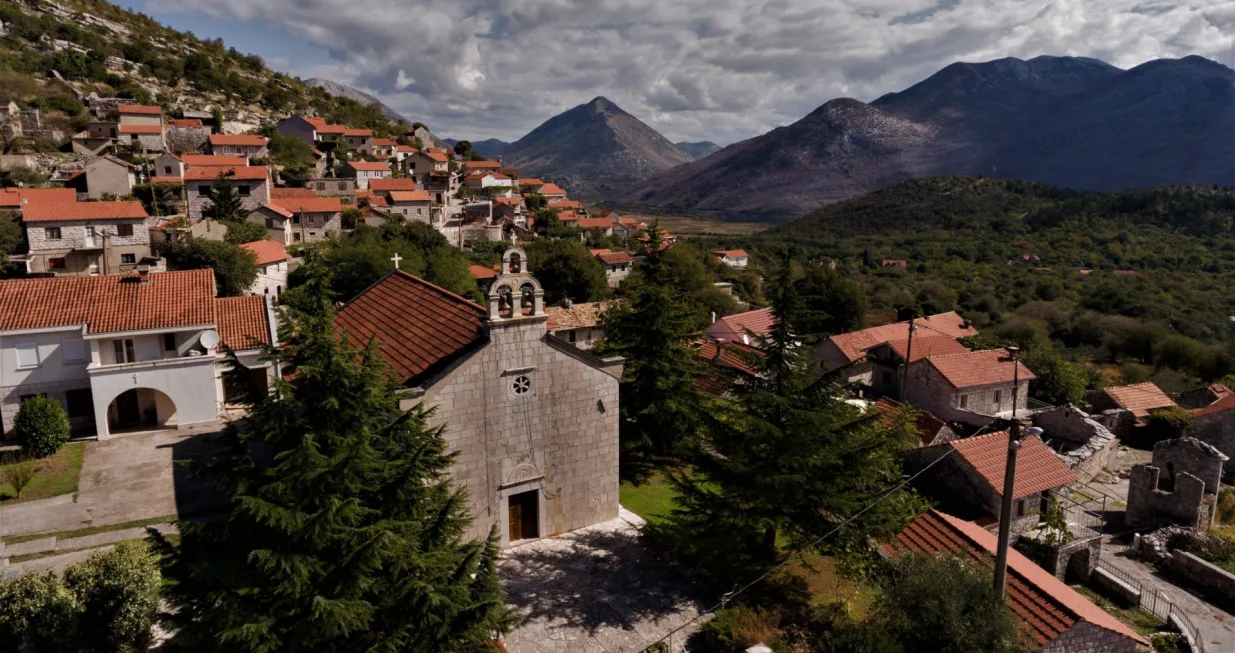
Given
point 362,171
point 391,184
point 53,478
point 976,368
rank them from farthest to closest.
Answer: point 362,171
point 391,184
point 976,368
point 53,478

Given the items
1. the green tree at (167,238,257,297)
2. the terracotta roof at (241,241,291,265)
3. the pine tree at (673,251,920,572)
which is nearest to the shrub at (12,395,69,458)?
the green tree at (167,238,257,297)

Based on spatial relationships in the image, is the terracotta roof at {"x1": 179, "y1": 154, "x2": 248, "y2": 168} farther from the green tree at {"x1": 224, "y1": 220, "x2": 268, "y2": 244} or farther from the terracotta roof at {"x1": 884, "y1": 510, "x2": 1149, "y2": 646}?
the terracotta roof at {"x1": 884, "y1": 510, "x2": 1149, "y2": 646}

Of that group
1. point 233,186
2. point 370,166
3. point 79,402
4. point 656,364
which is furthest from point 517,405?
point 370,166

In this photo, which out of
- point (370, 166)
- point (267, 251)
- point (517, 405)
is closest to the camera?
point (517, 405)

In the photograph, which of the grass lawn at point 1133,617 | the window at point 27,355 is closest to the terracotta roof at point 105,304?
the window at point 27,355

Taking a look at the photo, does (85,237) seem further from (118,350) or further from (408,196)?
(408,196)

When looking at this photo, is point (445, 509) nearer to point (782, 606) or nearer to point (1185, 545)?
point (782, 606)

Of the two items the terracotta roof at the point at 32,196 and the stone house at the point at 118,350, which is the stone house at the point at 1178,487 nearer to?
the stone house at the point at 118,350
